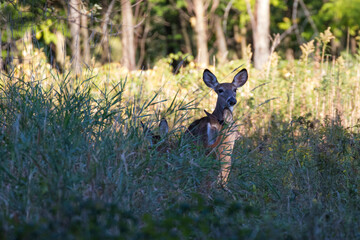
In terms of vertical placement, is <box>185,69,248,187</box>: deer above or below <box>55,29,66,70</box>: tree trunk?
below

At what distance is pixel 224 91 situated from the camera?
22.1 ft

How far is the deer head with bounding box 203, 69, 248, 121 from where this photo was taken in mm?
6473

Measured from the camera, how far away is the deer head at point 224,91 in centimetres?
647

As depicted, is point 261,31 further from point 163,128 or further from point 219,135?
point 163,128

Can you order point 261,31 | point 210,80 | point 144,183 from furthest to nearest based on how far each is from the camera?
point 261,31 → point 210,80 → point 144,183

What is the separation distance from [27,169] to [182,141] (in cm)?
161

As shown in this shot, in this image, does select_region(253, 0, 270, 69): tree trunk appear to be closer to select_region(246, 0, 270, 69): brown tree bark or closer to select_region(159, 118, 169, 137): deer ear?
select_region(246, 0, 270, 69): brown tree bark

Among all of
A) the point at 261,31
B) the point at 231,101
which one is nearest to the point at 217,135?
the point at 231,101

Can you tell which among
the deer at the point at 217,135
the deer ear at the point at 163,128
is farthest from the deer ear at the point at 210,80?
the deer ear at the point at 163,128

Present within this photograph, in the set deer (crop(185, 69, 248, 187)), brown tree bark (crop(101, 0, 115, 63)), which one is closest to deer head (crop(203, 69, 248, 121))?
deer (crop(185, 69, 248, 187))

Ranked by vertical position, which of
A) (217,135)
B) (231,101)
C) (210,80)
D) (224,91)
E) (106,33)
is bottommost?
(217,135)

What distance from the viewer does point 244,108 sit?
8.78m

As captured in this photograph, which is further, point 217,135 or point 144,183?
point 217,135

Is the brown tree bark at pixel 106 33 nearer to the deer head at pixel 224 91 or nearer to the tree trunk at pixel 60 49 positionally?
the tree trunk at pixel 60 49
